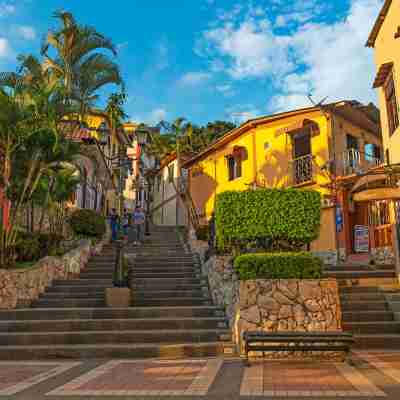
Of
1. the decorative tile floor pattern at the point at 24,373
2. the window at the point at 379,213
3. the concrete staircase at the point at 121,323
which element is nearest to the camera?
the decorative tile floor pattern at the point at 24,373

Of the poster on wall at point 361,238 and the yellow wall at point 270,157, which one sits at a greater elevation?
the yellow wall at point 270,157

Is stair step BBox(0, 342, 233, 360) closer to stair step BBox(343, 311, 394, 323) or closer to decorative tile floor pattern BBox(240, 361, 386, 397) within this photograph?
decorative tile floor pattern BBox(240, 361, 386, 397)

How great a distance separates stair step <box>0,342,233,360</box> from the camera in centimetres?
785

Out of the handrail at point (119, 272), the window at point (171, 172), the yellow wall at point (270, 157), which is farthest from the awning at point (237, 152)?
the handrail at point (119, 272)

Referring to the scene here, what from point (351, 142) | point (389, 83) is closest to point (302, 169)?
point (351, 142)

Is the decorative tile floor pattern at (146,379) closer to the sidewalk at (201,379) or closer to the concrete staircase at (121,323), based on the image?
the sidewalk at (201,379)

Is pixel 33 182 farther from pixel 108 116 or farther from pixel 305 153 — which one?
pixel 108 116

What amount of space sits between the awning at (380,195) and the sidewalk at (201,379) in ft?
9.26

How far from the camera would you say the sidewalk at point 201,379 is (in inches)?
202

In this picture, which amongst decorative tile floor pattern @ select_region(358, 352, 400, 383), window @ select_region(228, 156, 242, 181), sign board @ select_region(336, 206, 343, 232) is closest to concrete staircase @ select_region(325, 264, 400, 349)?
decorative tile floor pattern @ select_region(358, 352, 400, 383)

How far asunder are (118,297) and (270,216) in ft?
14.0

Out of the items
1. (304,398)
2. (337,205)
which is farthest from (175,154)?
(304,398)

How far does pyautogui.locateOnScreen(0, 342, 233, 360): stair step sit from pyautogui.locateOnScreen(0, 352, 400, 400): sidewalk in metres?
0.36

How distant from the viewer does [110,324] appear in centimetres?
905
